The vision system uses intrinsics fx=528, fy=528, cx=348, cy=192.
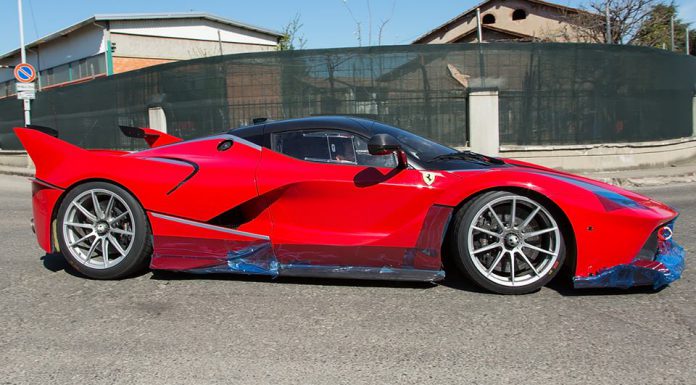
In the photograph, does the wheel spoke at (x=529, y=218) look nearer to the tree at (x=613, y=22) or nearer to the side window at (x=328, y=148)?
the side window at (x=328, y=148)

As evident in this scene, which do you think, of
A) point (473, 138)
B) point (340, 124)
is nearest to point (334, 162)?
point (340, 124)

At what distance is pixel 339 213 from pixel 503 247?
1.16 m

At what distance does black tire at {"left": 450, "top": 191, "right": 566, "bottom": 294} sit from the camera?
11.8ft

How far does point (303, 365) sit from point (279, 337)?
1.31 ft

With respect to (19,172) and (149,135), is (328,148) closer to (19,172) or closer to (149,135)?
(149,135)

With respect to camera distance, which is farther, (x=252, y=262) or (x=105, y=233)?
(x=105, y=233)

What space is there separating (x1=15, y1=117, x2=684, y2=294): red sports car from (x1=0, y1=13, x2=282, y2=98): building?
2380 cm

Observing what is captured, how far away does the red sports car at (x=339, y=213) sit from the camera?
3.54 meters

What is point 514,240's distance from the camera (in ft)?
11.8

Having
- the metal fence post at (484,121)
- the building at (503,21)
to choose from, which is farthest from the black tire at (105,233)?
the building at (503,21)

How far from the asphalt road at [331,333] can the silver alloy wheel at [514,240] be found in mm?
189

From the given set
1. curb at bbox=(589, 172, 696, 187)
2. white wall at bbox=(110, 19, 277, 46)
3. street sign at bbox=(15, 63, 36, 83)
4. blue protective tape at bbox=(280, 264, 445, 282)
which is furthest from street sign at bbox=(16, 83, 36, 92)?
curb at bbox=(589, 172, 696, 187)

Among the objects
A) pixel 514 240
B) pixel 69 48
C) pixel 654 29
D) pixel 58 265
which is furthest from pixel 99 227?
pixel 69 48

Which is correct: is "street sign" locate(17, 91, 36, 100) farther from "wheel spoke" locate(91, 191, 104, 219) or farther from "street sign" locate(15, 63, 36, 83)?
"wheel spoke" locate(91, 191, 104, 219)
